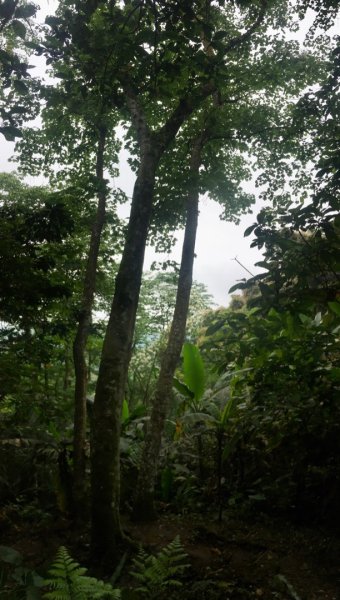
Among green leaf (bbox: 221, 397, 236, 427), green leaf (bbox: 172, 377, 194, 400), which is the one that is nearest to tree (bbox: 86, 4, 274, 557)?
green leaf (bbox: 221, 397, 236, 427)


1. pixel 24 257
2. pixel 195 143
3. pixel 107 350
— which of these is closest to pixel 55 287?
pixel 24 257

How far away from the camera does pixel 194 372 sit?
696cm

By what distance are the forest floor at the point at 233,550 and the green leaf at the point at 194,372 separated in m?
1.91

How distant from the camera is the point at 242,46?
7180 millimetres

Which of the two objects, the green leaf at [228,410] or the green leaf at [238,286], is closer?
the green leaf at [238,286]

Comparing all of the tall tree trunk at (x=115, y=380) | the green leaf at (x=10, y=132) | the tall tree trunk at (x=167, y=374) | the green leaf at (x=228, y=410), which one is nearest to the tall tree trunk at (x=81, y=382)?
the tall tree trunk at (x=167, y=374)

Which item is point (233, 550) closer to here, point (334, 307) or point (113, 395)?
point (113, 395)

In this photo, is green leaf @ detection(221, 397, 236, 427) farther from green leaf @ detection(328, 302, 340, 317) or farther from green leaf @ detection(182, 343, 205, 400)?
green leaf @ detection(328, 302, 340, 317)

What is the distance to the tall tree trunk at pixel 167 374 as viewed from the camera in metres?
5.88

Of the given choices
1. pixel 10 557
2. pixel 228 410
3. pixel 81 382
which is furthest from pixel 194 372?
pixel 10 557

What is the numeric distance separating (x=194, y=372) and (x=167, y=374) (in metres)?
0.78

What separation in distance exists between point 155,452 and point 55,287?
9.59ft

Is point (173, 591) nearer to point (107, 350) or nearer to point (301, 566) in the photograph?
point (301, 566)

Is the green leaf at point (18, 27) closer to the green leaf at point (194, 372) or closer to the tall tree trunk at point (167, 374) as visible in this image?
the tall tree trunk at point (167, 374)
